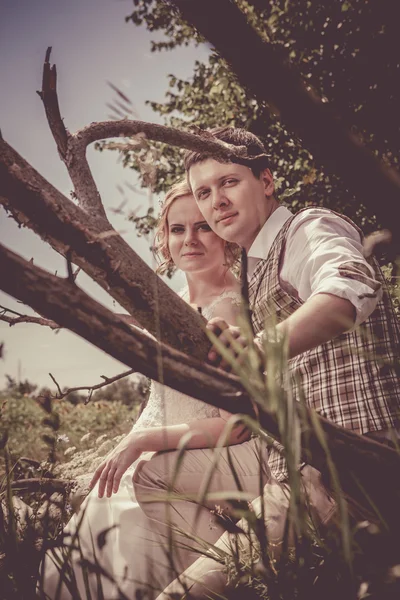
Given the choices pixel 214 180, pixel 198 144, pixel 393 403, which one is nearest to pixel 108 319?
pixel 198 144

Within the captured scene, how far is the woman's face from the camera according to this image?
10.6 feet

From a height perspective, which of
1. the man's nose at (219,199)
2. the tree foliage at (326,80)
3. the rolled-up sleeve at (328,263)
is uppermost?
the tree foliage at (326,80)

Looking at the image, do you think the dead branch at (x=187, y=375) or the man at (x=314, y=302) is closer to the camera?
the dead branch at (x=187, y=375)

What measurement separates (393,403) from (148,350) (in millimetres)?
1296

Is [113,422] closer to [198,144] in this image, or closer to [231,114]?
[231,114]

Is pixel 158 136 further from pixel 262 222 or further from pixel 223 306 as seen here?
pixel 223 306

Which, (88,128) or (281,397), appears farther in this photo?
(88,128)

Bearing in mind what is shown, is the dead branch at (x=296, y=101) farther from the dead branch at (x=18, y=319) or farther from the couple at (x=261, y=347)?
the dead branch at (x=18, y=319)

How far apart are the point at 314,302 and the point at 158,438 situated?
4.66 ft

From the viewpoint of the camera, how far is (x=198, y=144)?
5.03ft

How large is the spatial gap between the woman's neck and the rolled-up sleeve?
145cm

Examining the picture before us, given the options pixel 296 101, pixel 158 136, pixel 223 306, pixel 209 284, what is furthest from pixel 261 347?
pixel 209 284

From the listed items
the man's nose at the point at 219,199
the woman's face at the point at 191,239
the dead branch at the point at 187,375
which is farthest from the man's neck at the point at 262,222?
the dead branch at the point at 187,375

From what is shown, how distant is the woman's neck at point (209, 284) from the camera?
11.2 ft
